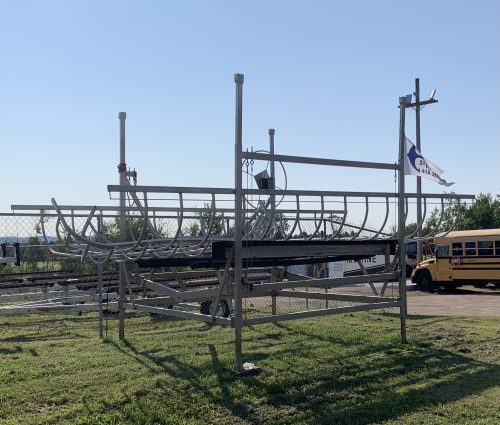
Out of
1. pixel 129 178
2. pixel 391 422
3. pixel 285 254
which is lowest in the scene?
pixel 391 422

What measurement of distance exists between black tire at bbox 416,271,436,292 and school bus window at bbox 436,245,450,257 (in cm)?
91

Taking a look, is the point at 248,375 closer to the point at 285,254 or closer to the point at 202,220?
the point at 285,254

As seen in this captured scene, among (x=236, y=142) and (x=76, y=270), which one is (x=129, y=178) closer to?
(x=236, y=142)

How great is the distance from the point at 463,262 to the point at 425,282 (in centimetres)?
182

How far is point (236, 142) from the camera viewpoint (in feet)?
21.7

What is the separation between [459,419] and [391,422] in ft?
1.90

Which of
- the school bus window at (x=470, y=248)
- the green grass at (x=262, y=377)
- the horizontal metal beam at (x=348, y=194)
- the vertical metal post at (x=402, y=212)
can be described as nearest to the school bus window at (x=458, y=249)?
the school bus window at (x=470, y=248)

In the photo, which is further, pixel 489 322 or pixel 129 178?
pixel 489 322

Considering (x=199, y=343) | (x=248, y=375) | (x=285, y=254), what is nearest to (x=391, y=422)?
(x=248, y=375)

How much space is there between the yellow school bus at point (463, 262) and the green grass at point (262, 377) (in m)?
12.8

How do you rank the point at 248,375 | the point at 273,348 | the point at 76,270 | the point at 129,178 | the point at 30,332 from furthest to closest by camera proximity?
the point at 76,270
the point at 30,332
the point at 273,348
the point at 129,178
the point at 248,375

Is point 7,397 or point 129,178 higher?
point 129,178

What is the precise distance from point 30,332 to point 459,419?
7778 millimetres

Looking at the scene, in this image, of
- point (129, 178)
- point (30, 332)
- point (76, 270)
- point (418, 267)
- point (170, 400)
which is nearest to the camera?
point (170, 400)
